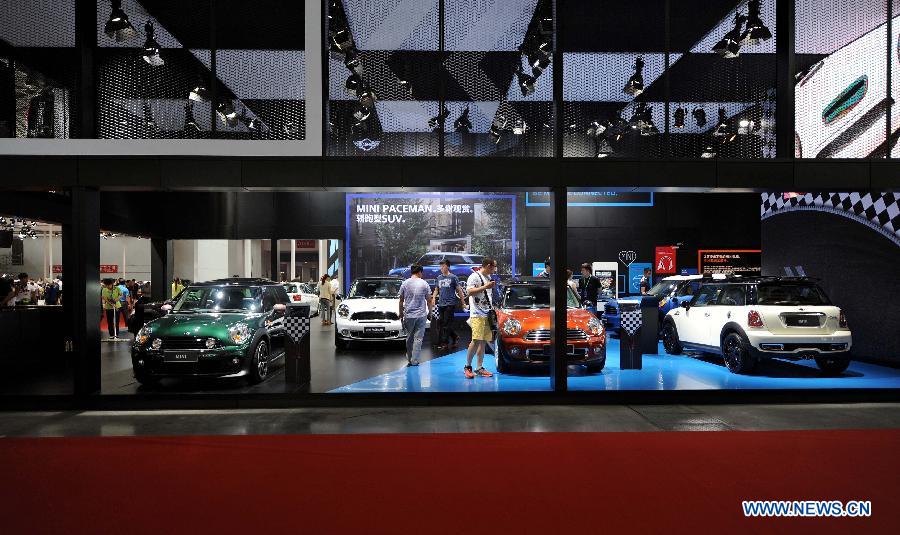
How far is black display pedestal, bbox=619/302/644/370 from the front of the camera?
8.26m

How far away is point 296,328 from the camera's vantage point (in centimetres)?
720

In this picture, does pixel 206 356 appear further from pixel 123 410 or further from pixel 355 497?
pixel 355 497

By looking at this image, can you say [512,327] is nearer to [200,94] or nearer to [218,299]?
[218,299]

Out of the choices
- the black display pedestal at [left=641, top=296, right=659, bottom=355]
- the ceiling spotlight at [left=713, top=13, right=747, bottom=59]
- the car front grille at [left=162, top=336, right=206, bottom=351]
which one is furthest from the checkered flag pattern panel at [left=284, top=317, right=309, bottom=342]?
the ceiling spotlight at [left=713, top=13, right=747, bottom=59]

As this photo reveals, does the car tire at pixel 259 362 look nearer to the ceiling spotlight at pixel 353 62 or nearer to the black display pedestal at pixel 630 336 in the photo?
the ceiling spotlight at pixel 353 62

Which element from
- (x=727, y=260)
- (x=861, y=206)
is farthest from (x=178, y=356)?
(x=727, y=260)

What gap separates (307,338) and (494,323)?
2.52 metres

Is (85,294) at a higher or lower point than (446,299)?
higher

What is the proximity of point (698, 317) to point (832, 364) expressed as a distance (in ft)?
6.28

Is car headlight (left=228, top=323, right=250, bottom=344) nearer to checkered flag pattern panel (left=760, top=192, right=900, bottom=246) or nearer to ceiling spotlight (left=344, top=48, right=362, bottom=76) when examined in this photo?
ceiling spotlight (left=344, top=48, right=362, bottom=76)

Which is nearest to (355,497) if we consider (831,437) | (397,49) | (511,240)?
(831,437)

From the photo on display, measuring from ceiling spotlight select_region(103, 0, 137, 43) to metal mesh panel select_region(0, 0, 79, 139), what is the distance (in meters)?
0.41

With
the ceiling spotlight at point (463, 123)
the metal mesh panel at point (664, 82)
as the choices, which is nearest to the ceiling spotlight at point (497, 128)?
the ceiling spotlight at point (463, 123)

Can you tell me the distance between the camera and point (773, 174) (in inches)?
258
